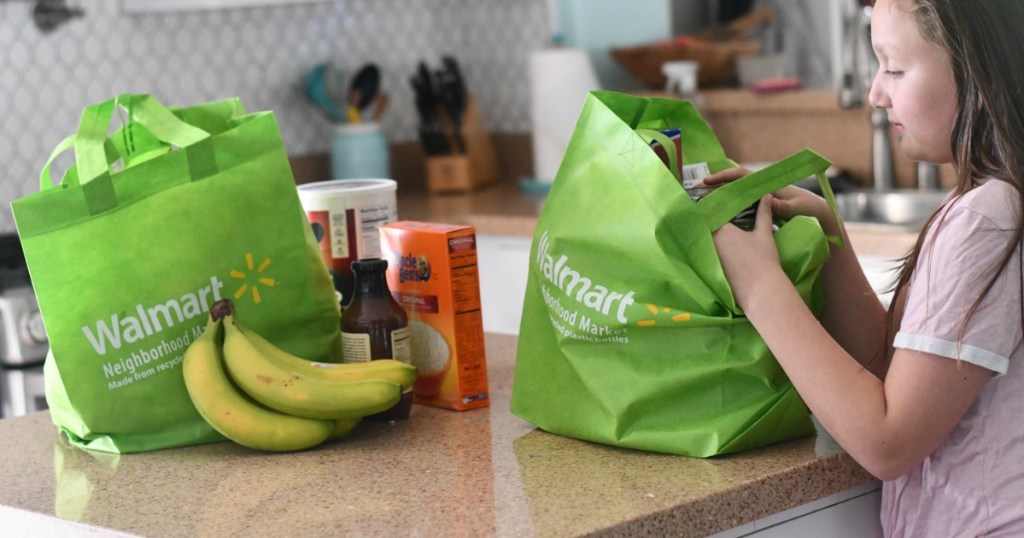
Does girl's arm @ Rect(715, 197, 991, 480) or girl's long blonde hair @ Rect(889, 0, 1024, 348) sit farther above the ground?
girl's long blonde hair @ Rect(889, 0, 1024, 348)

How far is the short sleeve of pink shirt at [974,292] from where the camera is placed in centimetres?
109

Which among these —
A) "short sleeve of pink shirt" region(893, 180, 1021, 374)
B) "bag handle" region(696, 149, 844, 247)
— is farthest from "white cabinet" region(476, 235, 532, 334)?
"short sleeve of pink shirt" region(893, 180, 1021, 374)

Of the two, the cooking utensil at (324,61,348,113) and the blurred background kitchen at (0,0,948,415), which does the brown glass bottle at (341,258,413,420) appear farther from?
the cooking utensil at (324,61,348,113)

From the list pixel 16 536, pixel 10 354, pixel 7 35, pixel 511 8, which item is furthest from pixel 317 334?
pixel 511 8

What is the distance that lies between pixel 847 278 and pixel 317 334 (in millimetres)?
549

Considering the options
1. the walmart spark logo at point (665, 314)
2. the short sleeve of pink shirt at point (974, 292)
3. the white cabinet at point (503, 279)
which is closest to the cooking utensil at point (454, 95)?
the white cabinet at point (503, 279)

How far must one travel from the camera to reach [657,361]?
1232mm

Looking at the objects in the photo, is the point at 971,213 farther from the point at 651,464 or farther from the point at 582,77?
the point at 582,77

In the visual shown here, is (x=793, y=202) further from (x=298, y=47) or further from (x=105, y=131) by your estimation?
(x=298, y=47)

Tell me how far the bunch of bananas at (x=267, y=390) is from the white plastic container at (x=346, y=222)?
0.21m

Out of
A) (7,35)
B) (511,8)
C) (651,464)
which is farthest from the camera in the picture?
(511,8)

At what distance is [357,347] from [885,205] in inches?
73.0

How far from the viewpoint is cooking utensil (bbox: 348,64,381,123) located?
3.56m

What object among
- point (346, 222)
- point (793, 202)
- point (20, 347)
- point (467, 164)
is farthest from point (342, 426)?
point (467, 164)
